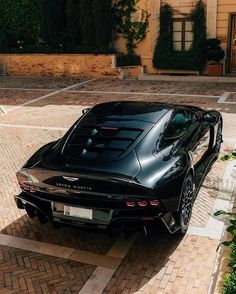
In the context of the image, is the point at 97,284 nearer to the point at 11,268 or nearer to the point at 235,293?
the point at 11,268

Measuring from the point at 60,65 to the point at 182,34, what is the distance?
6344 mm

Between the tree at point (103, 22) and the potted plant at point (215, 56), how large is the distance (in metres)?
4.94

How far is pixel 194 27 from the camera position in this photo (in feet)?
59.2

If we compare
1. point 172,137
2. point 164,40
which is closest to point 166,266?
point 172,137

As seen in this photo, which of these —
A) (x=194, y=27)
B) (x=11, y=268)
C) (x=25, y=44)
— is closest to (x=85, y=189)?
(x=11, y=268)

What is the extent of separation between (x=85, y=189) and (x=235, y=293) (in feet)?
5.81

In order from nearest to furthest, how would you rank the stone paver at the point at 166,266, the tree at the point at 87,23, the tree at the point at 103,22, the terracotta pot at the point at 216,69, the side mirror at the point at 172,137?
the stone paver at the point at 166,266 < the side mirror at the point at 172,137 < the terracotta pot at the point at 216,69 < the tree at the point at 103,22 < the tree at the point at 87,23

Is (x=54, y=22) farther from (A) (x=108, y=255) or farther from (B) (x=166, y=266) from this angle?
(B) (x=166, y=266)

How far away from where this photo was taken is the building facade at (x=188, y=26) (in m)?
17.6

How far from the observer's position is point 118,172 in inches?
161

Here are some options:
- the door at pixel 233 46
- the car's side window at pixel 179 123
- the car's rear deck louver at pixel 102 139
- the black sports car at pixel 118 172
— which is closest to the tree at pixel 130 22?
the door at pixel 233 46

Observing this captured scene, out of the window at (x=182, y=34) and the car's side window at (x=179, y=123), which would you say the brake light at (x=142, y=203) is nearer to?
the car's side window at (x=179, y=123)

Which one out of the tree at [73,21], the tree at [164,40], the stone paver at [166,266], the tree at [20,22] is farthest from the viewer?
the tree at [20,22]

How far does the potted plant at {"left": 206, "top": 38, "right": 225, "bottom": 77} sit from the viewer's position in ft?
56.7
